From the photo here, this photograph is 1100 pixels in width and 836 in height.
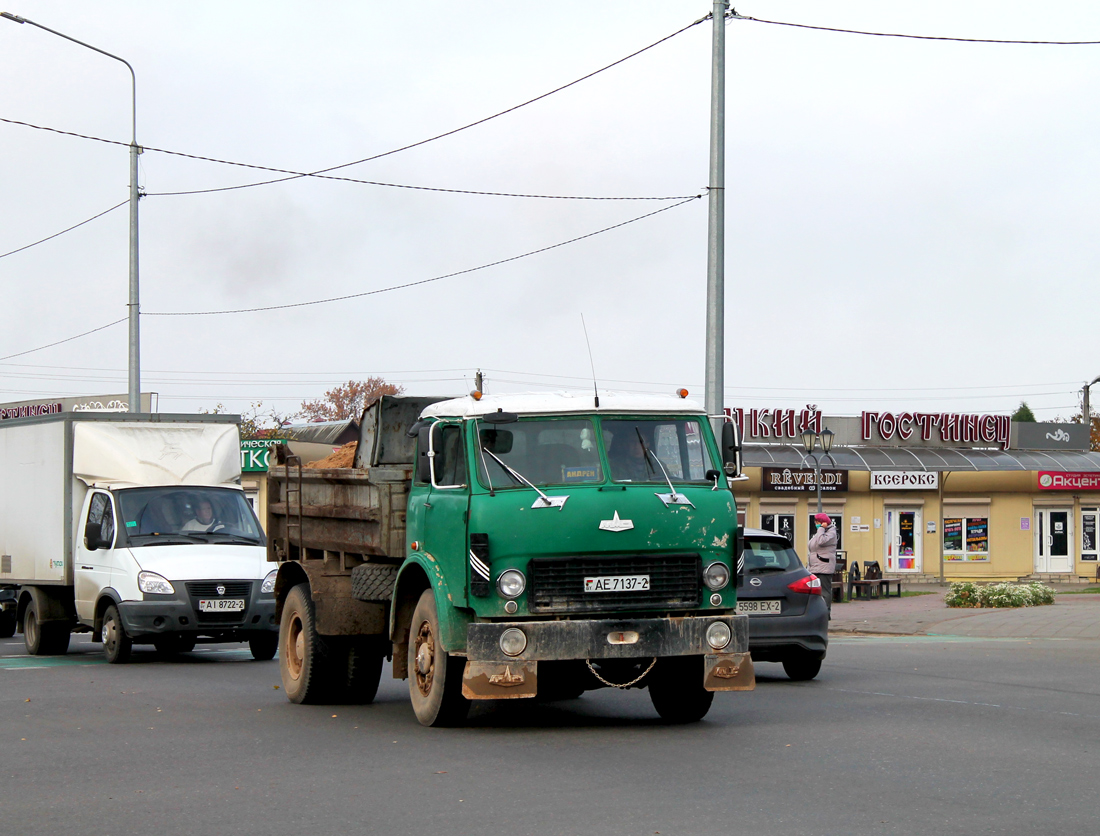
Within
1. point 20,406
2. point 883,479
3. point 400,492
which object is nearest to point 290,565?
point 400,492

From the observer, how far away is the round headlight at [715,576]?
973cm

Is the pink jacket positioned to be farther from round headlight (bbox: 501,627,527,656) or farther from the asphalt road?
round headlight (bbox: 501,627,527,656)

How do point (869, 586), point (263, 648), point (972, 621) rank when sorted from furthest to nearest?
point (869, 586), point (972, 621), point (263, 648)

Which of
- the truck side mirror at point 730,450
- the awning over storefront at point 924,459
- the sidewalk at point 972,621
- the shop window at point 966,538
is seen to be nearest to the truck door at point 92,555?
the truck side mirror at point 730,450

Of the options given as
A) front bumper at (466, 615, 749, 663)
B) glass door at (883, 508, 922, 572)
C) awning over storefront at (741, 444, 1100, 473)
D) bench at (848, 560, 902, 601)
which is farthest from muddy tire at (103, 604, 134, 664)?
glass door at (883, 508, 922, 572)

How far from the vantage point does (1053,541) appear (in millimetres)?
52312

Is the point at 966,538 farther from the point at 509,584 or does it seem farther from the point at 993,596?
the point at 509,584

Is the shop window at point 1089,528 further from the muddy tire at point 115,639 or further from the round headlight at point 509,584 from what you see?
the round headlight at point 509,584

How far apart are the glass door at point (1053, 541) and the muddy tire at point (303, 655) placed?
1756 inches

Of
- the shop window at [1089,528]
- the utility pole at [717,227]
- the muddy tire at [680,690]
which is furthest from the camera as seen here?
the shop window at [1089,528]

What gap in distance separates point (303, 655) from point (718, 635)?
12.9 ft

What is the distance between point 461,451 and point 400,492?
997 millimetres

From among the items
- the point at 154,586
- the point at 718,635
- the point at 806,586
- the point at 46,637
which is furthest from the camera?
the point at 46,637

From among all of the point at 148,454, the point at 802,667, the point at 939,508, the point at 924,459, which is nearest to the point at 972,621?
the point at 802,667
